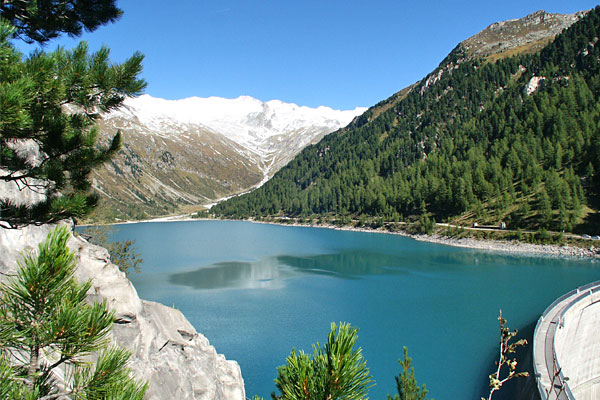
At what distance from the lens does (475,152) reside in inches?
4176

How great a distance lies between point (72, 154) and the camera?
14.1 feet

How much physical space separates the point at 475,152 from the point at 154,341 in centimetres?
11281

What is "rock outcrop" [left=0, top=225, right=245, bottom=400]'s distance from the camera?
32.9ft

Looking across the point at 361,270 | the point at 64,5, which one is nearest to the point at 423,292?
the point at 361,270

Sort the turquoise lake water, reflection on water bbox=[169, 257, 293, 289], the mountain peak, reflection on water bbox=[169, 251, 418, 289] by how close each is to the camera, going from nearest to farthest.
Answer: the turquoise lake water → reflection on water bbox=[169, 257, 293, 289] → reflection on water bbox=[169, 251, 418, 289] → the mountain peak

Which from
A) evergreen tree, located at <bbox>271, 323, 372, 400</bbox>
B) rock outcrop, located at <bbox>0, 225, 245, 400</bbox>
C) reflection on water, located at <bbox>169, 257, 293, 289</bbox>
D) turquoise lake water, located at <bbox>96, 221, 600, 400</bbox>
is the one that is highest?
evergreen tree, located at <bbox>271, 323, 372, 400</bbox>

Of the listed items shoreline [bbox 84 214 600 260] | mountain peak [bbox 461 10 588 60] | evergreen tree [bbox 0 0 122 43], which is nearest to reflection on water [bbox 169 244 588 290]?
shoreline [bbox 84 214 600 260]

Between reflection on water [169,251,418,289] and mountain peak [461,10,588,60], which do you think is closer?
reflection on water [169,251,418,289]

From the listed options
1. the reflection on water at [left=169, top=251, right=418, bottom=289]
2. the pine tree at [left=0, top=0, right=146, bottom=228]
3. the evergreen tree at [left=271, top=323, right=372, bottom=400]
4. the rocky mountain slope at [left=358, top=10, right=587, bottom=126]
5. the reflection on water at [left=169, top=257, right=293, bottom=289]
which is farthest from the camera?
the rocky mountain slope at [left=358, top=10, right=587, bottom=126]

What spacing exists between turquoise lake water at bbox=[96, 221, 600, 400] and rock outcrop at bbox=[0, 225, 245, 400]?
6.98 meters

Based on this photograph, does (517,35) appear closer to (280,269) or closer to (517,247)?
(517,247)

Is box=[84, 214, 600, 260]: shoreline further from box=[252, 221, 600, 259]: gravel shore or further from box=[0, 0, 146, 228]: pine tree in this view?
box=[0, 0, 146, 228]: pine tree

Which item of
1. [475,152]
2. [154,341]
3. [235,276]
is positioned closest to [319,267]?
[235,276]

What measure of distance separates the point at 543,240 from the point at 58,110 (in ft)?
221
